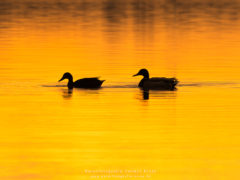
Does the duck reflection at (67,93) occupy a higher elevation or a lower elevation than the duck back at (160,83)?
lower

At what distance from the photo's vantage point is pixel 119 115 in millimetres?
21344

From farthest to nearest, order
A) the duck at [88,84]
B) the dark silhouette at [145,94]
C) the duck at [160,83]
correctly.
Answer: the duck at [88,84] < the duck at [160,83] < the dark silhouette at [145,94]

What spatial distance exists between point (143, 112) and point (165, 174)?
6.86 meters

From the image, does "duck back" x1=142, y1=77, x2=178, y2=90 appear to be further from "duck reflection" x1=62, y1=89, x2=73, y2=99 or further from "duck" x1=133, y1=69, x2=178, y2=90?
"duck reflection" x1=62, y1=89, x2=73, y2=99

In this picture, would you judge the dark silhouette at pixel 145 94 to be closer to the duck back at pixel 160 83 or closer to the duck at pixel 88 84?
the duck back at pixel 160 83

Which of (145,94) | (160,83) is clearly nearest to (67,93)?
(145,94)

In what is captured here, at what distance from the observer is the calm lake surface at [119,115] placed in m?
15.7

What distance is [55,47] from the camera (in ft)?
141

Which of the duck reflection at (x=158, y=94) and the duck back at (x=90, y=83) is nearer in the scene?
the duck reflection at (x=158, y=94)

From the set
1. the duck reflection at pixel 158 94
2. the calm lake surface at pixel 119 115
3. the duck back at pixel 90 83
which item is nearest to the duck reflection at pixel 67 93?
the calm lake surface at pixel 119 115

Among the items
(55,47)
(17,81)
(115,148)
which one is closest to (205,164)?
(115,148)

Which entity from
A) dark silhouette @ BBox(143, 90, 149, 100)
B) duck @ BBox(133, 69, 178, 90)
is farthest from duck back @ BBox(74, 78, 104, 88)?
dark silhouette @ BBox(143, 90, 149, 100)

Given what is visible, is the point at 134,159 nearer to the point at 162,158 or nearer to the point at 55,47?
the point at 162,158

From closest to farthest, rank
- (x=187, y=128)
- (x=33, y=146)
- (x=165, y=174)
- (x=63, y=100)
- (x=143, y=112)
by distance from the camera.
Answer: (x=165, y=174), (x=33, y=146), (x=187, y=128), (x=143, y=112), (x=63, y=100)
